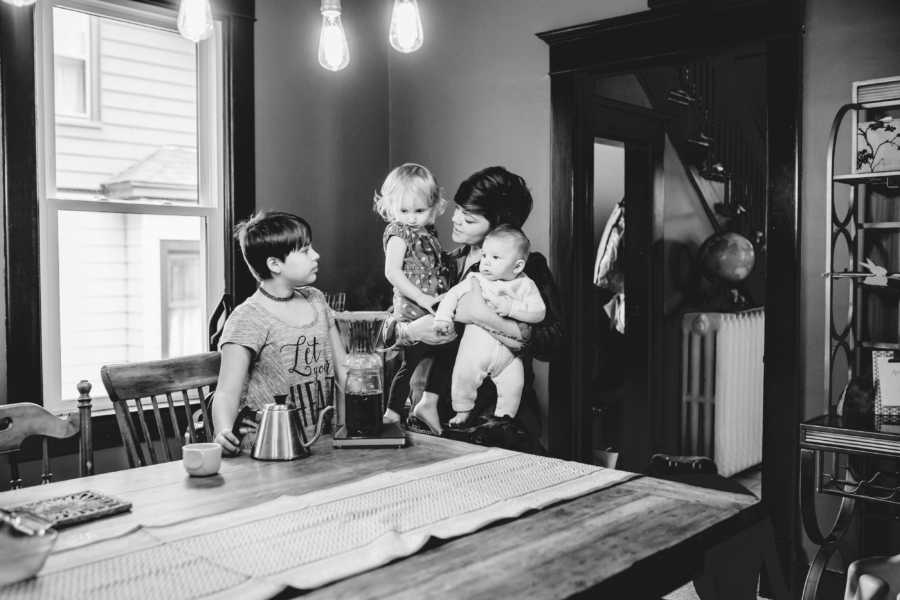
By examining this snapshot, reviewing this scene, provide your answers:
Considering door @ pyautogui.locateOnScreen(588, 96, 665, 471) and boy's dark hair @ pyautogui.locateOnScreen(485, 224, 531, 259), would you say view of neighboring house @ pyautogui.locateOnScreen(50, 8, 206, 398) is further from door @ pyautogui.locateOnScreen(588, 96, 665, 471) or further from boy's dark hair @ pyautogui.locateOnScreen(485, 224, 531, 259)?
door @ pyautogui.locateOnScreen(588, 96, 665, 471)

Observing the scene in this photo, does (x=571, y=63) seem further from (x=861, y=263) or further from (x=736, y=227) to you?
(x=736, y=227)

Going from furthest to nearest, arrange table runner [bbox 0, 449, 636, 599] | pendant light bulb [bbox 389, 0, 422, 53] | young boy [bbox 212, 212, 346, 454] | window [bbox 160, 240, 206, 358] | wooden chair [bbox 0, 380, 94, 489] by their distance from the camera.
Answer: window [bbox 160, 240, 206, 358]
young boy [bbox 212, 212, 346, 454]
wooden chair [bbox 0, 380, 94, 489]
pendant light bulb [bbox 389, 0, 422, 53]
table runner [bbox 0, 449, 636, 599]

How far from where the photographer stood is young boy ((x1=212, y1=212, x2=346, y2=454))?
232 cm

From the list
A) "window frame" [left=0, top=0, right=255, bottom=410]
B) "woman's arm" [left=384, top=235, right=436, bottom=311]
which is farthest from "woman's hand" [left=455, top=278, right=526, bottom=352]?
"window frame" [left=0, top=0, right=255, bottom=410]

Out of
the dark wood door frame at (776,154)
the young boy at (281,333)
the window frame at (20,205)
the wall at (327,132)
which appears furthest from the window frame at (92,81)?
the dark wood door frame at (776,154)

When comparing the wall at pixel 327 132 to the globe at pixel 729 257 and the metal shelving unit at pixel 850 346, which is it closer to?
the globe at pixel 729 257

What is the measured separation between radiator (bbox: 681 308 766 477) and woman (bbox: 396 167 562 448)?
172 cm

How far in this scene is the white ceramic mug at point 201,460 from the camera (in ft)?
6.02

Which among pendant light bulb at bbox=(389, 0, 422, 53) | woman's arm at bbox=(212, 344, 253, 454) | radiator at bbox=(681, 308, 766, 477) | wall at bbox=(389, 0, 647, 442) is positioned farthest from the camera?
radiator at bbox=(681, 308, 766, 477)

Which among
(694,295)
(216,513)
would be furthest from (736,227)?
(216,513)

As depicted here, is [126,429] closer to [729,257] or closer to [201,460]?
[201,460]

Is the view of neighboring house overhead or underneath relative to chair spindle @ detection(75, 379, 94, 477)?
overhead

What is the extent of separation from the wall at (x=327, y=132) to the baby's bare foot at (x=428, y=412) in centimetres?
92

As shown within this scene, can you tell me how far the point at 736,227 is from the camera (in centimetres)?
530
